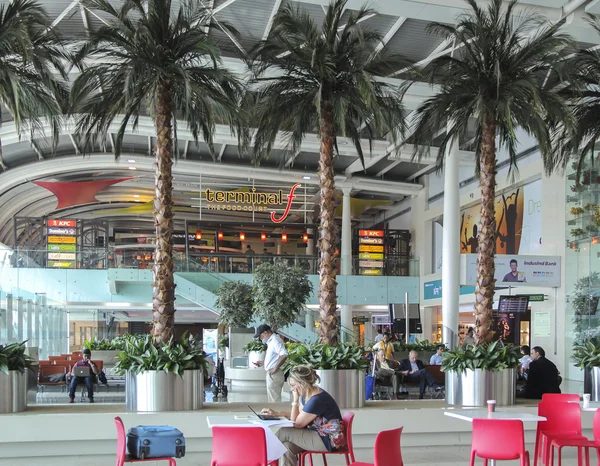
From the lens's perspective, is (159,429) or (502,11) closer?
(159,429)

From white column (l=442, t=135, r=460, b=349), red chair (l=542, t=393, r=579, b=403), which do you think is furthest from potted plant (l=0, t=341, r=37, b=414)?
white column (l=442, t=135, r=460, b=349)

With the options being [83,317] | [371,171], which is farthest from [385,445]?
[371,171]

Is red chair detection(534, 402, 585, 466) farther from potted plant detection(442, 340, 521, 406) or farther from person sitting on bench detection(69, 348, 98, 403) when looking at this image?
person sitting on bench detection(69, 348, 98, 403)

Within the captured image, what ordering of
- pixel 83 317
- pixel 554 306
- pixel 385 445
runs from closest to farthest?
pixel 385 445, pixel 554 306, pixel 83 317

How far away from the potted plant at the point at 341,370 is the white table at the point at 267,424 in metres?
3.31

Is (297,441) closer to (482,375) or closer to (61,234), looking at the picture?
(482,375)

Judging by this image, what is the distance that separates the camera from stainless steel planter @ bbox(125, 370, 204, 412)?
958cm

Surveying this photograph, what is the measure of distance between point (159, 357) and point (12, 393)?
5.94ft

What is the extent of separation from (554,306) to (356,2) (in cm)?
1224

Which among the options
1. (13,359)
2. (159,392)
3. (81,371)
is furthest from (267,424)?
(81,371)

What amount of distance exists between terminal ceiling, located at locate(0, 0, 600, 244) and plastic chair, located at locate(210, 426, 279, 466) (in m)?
10.8

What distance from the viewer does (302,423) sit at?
674 cm

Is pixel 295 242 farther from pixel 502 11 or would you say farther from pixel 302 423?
pixel 302 423

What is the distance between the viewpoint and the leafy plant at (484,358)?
10828 millimetres
